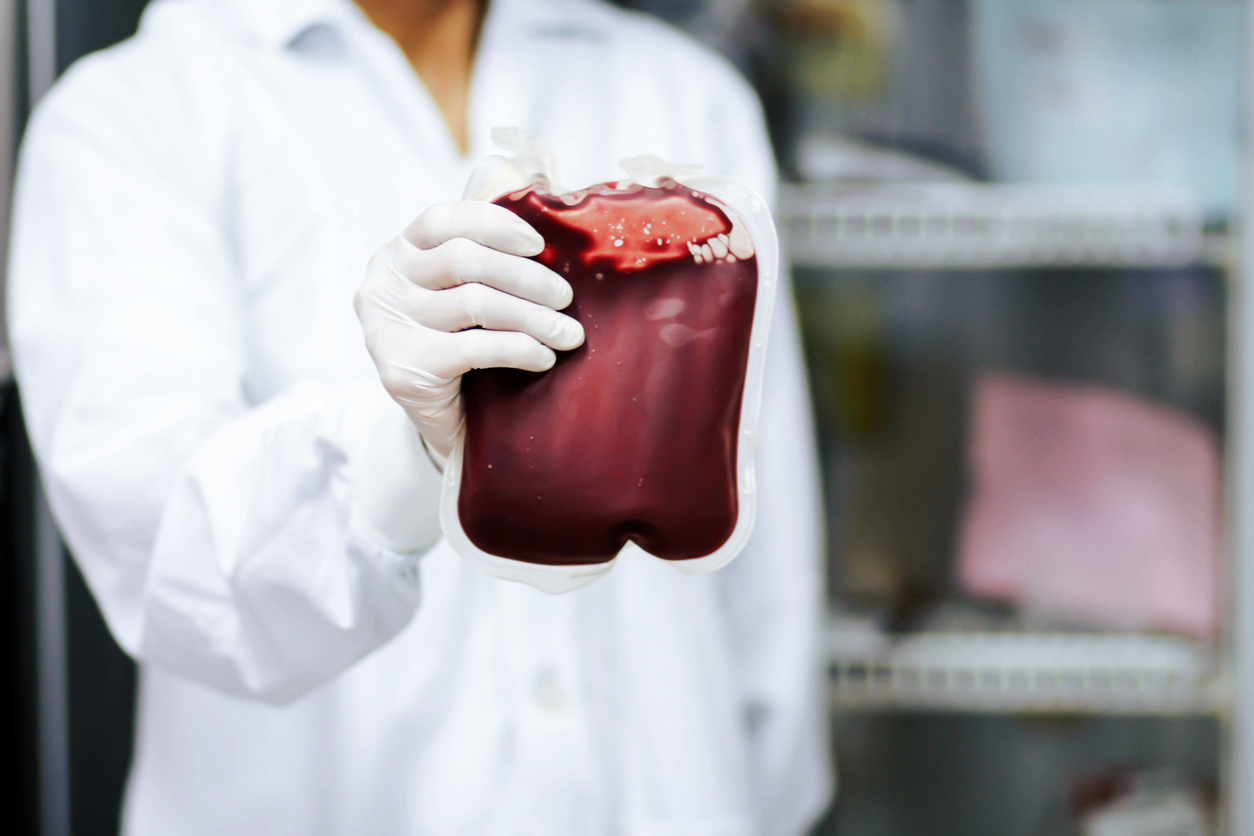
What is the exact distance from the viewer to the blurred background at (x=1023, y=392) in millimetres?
1100

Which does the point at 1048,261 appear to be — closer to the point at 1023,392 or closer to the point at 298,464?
the point at 1023,392

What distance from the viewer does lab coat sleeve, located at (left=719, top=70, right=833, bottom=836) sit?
103 cm

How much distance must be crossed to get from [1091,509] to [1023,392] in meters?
0.18

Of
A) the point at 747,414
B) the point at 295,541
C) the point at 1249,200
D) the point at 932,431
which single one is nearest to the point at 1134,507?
the point at 932,431

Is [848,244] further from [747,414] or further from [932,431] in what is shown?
[747,414]

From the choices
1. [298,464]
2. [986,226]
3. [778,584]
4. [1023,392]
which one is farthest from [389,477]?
[1023,392]

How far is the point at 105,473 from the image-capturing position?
0.67m

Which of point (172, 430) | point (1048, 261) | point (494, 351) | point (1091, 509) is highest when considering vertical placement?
point (494, 351)

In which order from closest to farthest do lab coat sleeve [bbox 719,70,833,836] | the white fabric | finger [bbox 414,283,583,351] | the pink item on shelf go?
finger [bbox 414,283,583,351]
the white fabric
lab coat sleeve [bbox 719,70,833,836]
the pink item on shelf

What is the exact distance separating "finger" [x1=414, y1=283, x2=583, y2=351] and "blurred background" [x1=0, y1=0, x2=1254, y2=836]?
0.74 metres

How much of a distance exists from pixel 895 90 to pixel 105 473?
99cm

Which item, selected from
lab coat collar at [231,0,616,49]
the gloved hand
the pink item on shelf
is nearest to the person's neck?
lab coat collar at [231,0,616,49]

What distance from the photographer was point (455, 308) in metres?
0.44

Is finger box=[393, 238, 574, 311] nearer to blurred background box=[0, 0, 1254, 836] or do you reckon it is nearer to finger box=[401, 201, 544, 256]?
finger box=[401, 201, 544, 256]
